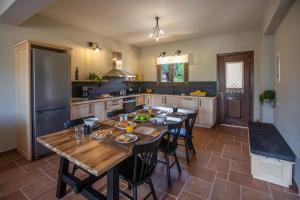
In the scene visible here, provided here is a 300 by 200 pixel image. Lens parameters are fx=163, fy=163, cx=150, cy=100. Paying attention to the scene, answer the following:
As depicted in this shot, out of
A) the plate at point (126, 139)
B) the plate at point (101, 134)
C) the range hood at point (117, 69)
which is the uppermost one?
the range hood at point (117, 69)

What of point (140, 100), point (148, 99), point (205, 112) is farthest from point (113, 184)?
point (148, 99)

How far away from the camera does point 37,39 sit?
3.36m

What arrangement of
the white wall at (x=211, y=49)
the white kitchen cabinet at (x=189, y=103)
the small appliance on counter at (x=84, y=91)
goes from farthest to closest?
the white kitchen cabinet at (x=189, y=103)
the white wall at (x=211, y=49)
the small appliance on counter at (x=84, y=91)

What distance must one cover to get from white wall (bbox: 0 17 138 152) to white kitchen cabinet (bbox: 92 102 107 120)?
37.0 inches

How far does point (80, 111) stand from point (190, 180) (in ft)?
8.58

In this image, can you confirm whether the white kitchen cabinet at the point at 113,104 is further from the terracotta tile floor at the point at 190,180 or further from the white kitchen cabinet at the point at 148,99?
the terracotta tile floor at the point at 190,180

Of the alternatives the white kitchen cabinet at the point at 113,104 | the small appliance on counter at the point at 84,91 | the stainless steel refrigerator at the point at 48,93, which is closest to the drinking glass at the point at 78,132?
the stainless steel refrigerator at the point at 48,93

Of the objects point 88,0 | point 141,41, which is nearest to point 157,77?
point 141,41

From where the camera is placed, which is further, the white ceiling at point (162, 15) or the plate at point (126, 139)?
the white ceiling at point (162, 15)

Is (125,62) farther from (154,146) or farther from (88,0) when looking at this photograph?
(154,146)

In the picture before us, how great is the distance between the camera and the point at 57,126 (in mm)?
3006

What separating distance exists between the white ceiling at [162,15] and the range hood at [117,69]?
0.81 m

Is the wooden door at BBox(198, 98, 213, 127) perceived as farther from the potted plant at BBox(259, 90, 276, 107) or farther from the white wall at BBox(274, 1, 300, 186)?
the white wall at BBox(274, 1, 300, 186)

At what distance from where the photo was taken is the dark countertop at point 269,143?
2080 millimetres
